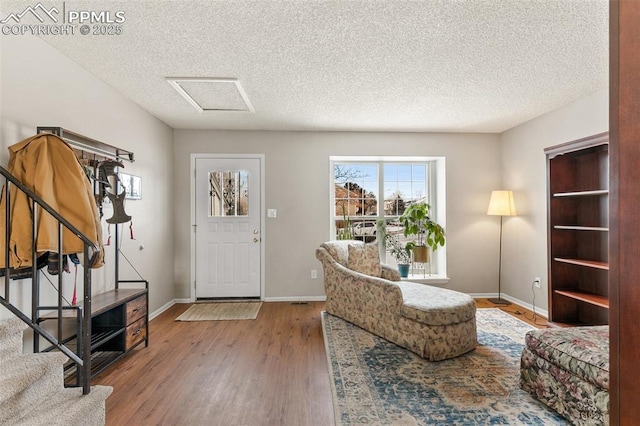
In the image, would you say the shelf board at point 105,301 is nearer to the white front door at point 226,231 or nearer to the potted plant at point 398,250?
the white front door at point 226,231

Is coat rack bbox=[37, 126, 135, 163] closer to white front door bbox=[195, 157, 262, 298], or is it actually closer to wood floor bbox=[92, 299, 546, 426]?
white front door bbox=[195, 157, 262, 298]

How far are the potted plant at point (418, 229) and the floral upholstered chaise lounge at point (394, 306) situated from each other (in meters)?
0.96

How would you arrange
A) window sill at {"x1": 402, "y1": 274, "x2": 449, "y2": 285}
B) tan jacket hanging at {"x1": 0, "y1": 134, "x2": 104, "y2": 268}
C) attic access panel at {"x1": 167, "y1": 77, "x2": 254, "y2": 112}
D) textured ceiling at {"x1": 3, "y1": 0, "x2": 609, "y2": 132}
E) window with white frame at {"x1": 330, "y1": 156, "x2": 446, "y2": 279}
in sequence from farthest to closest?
window with white frame at {"x1": 330, "y1": 156, "x2": 446, "y2": 279} → window sill at {"x1": 402, "y1": 274, "x2": 449, "y2": 285} → attic access panel at {"x1": 167, "y1": 77, "x2": 254, "y2": 112} → textured ceiling at {"x1": 3, "y1": 0, "x2": 609, "y2": 132} → tan jacket hanging at {"x1": 0, "y1": 134, "x2": 104, "y2": 268}

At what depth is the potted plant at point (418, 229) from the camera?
425cm

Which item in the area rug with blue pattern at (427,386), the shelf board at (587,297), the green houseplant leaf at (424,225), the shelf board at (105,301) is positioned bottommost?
the area rug with blue pattern at (427,386)

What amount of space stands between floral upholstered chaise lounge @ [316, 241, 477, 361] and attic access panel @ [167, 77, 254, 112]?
6.19ft

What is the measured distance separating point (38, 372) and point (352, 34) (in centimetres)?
267

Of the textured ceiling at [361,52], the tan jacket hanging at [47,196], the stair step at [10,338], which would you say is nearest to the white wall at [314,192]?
the textured ceiling at [361,52]

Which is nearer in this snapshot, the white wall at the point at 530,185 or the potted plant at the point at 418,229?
the white wall at the point at 530,185

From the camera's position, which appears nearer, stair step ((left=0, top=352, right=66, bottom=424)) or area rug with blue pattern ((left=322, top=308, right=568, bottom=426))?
stair step ((left=0, top=352, right=66, bottom=424))

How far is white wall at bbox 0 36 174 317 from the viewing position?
1932 millimetres

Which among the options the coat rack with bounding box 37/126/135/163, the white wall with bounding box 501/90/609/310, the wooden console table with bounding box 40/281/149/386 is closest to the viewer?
the coat rack with bounding box 37/126/135/163

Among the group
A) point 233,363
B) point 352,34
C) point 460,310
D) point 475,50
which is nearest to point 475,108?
point 475,50

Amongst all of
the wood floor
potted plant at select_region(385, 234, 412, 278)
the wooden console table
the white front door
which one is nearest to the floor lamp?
potted plant at select_region(385, 234, 412, 278)
